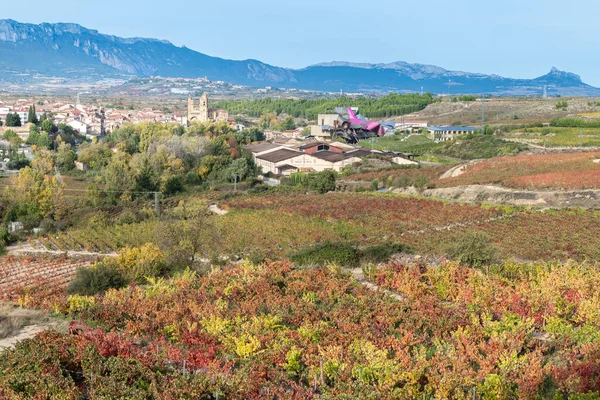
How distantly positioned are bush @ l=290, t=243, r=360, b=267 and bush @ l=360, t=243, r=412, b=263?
245 mm

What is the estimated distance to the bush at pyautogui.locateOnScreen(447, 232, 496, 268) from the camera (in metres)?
17.1

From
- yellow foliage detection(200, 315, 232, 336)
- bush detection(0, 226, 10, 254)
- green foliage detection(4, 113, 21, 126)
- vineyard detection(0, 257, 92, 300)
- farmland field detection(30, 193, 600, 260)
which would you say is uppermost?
yellow foliage detection(200, 315, 232, 336)

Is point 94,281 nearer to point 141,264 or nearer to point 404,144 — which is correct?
point 141,264

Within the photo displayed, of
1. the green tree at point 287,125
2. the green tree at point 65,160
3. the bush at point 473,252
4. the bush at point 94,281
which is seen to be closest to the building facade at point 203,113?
the green tree at point 287,125

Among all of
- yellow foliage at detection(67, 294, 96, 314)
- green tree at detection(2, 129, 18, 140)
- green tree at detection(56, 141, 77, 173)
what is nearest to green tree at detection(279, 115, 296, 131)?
green tree at detection(2, 129, 18, 140)

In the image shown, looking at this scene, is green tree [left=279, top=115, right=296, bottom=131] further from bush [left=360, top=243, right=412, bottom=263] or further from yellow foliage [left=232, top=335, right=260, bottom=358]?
yellow foliage [left=232, top=335, right=260, bottom=358]

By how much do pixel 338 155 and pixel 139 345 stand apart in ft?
128

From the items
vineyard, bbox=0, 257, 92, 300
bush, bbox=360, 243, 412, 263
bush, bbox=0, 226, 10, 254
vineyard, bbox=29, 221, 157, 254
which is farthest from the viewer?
bush, bbox=0, 226, 10, 254

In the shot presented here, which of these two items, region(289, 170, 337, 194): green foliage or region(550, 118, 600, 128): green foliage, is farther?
region(550, 118, 600, 128): green foliage

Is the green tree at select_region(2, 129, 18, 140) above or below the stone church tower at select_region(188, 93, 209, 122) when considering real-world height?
below

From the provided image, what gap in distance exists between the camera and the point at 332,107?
3698 inches

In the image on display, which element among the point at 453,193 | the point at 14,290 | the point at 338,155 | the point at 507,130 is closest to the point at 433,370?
the point at 14,290

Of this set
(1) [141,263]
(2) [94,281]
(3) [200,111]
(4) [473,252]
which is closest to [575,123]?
(3) [200,111]

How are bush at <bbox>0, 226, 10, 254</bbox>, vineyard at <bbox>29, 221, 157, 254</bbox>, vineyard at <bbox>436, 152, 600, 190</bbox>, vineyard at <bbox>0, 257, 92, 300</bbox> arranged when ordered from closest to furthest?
1. vineyard at <bbox>0, 257, 92, 300</bbox>
2. vineyard at <bbox>29, 221, 157, 254</bbox>
3. bush at <bbox>0, 226, 10, 254</bbox>
4. vineyard at <bbox>436, 152, 600, 190</bbox>
